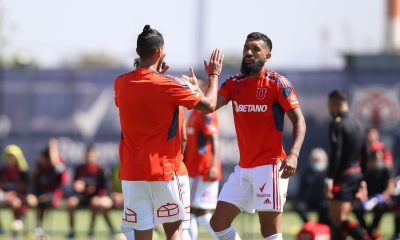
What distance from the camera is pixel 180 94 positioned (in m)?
9.02

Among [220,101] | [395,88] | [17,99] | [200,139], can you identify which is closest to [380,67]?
[395,88]

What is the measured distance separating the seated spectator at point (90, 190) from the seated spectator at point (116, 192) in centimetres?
28

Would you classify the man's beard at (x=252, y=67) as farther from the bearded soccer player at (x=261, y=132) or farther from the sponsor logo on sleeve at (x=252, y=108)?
the sponsor logo on sleeve at (x=252, y=108)

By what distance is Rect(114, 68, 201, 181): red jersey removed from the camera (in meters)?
9.04

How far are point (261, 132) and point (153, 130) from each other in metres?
1.28

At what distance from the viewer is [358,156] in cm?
1286

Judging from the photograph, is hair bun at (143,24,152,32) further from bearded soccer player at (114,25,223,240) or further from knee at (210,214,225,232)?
knee at (210,214,225,232)

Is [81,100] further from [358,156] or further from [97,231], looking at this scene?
[358,156]

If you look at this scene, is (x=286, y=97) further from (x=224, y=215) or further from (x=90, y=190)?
(x=90, y=190)

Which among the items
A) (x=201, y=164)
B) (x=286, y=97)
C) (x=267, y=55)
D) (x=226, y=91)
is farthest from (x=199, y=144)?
(x=286, y=97)

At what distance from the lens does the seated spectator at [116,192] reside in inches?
735

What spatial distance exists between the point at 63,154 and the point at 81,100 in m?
1.46

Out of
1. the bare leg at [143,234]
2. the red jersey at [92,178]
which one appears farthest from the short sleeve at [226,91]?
the red jersey at [92,178]

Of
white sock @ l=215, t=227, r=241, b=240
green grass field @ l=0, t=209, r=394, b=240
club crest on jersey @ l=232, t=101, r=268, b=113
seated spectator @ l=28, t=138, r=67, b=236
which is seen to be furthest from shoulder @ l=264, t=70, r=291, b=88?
seated spectator @ l=28, t=138, r=67, b=236
